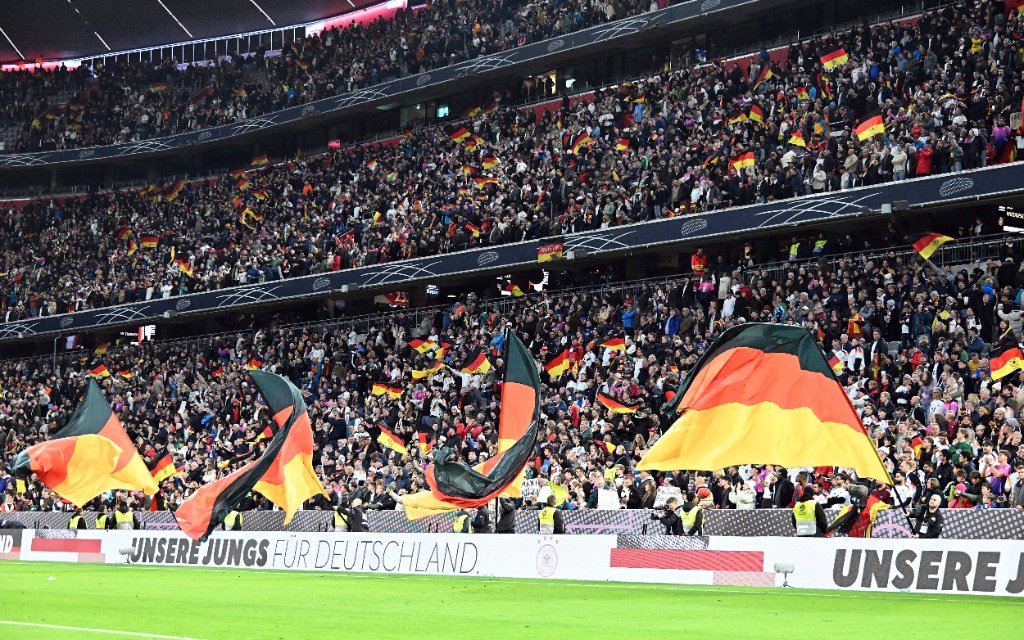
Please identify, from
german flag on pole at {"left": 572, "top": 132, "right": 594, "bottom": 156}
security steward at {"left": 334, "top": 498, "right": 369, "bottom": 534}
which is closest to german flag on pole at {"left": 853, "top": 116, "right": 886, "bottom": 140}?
german flag on pole at {"left": 572, "top": 132, "right": 594, "bottom": 156}

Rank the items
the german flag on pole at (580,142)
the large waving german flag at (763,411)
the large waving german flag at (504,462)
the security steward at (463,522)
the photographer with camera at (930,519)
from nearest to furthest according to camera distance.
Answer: the large waving german flag at (763,411) → the photographer with camera at (930,519) → the large waving german flag at (504,462) → the security steward at (463,522) → the german flag on pole at (580,142)

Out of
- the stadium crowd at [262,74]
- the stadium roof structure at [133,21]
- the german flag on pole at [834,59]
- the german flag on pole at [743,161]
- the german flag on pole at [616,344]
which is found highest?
the stadium roof structure at [133,21]

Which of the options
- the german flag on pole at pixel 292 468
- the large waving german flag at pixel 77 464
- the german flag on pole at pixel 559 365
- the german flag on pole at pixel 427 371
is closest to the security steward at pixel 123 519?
the large waving german flag at pixel 77 464

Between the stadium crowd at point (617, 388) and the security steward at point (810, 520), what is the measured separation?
565 mm

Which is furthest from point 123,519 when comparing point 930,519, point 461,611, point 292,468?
point 930,519

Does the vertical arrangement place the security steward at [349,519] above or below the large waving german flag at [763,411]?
below

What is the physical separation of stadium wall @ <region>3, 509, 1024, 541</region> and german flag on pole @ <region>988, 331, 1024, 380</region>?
5937mm

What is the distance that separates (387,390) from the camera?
1609 inches

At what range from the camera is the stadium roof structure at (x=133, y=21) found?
228ft

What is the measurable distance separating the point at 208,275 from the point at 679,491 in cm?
3343

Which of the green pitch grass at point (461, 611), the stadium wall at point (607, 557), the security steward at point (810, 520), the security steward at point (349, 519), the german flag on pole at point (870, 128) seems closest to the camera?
the green pitch grass at point (461, 611)

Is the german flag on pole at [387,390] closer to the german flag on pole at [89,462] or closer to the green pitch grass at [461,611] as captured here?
the german flag on pole at [89,462]

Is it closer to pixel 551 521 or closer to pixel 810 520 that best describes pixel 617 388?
pixel 551 521

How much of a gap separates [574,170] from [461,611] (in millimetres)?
27708
